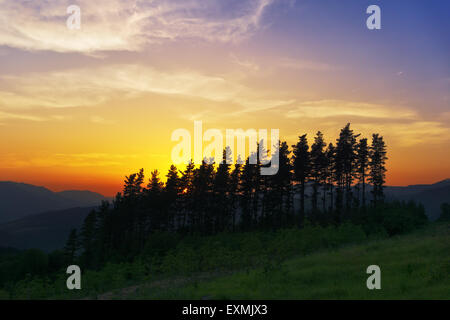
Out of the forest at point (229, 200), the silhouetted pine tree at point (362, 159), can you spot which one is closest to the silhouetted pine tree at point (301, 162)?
the forest at point (229, 200)

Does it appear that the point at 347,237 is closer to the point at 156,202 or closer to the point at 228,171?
the point at 228,171

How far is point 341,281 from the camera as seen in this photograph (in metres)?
16.3

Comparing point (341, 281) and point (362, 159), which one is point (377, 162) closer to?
point (362, 159)

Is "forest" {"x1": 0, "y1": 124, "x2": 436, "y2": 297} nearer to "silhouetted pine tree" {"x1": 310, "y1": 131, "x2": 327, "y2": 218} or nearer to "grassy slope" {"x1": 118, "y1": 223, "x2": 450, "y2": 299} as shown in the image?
"silhouetted pine tree" {"x1": 310, "y1": 131, "x2": 327, "y2": 218}

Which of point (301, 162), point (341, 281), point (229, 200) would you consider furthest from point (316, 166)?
point (341, 281)

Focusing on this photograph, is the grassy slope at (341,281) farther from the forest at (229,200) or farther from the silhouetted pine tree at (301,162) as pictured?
the silhouetted pine tree at (301,162)

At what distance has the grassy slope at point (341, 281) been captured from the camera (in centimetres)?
1392
